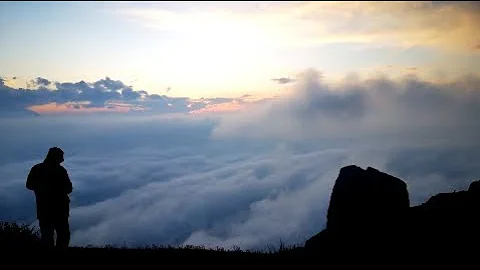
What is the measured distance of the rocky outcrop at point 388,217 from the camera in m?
8.19

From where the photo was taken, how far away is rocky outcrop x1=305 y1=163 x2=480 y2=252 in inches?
322

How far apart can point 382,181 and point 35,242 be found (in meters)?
9.44

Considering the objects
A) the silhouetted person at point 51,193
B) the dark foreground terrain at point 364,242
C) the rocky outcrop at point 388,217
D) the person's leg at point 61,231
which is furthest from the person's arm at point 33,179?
the rocky outcrop at point 388,217

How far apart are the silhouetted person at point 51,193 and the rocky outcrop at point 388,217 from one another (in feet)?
20.7

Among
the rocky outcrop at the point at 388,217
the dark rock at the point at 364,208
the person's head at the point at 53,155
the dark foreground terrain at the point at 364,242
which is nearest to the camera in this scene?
the dark foreground terrain at the point at 364,242

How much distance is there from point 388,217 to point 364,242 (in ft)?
4.21

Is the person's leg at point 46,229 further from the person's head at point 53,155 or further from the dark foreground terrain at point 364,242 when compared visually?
the person's head at point 53,155

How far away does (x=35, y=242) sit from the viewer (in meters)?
8.73

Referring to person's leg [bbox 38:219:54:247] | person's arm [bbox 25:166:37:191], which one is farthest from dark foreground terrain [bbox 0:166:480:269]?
person's arm [bbox 25:166:37:191]

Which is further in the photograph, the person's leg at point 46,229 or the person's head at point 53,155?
the person's leg at point 46,229

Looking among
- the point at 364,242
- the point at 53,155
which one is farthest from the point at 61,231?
the point at 364,242

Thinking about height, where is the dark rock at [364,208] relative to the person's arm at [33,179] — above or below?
below

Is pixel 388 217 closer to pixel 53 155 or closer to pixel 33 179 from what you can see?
pixel 53 155

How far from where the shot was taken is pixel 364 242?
8820mm
